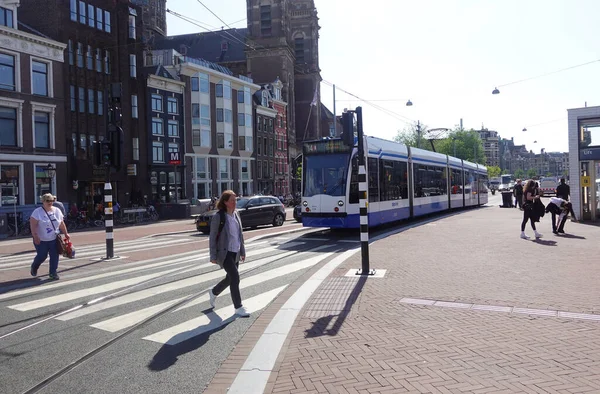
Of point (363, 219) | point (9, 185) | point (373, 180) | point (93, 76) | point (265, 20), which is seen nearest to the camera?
point (363, 219)

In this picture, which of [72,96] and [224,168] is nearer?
[72,96]

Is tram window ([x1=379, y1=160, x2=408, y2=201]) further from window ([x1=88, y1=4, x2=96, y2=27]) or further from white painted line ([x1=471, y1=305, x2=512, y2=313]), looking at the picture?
→ window ([x1=88, y1=4, x2=96, y2=27])

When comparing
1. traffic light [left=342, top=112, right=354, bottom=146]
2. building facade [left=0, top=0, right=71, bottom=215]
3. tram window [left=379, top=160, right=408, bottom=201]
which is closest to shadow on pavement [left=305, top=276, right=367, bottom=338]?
traffic light [left=342, top=112, right=354, bottom=146]

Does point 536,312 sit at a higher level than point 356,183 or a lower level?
lower

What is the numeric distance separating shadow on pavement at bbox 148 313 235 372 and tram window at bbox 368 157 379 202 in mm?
11049

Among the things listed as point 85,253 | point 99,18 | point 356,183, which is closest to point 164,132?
point 99,18

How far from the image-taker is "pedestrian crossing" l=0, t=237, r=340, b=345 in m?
6.28

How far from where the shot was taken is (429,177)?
23.1 meters

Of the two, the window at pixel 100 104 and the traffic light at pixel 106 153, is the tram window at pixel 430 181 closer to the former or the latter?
the traffic light at pixel 106 153

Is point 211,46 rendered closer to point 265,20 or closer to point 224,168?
point 265,20

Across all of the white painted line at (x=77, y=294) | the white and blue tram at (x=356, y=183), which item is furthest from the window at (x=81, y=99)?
the white painted line at (x=77, y=294)

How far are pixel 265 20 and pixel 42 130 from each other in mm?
45481

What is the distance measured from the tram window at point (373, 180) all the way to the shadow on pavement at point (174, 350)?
11049mm

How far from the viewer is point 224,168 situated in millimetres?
51500
